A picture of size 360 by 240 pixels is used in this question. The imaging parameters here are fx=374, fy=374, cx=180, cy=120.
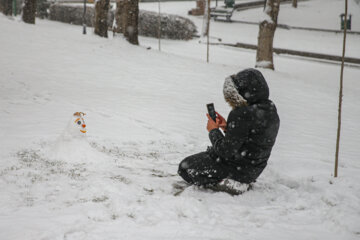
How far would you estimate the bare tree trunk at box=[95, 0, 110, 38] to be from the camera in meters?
13.3

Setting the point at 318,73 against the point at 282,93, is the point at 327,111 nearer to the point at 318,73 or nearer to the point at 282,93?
the point at 282,93

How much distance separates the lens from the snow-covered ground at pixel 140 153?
3455 mm

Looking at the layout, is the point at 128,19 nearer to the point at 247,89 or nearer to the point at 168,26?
the point at 168,26

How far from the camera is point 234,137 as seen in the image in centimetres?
381

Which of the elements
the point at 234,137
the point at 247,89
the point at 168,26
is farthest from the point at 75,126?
the point at 168,26

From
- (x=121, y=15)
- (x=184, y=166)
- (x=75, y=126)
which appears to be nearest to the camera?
(x=184, y=166)

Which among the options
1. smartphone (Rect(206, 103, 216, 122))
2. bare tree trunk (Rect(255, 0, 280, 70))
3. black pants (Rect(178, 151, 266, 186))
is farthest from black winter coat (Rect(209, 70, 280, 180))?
bare tree trunk (Rect(255, 0, 280, 70))

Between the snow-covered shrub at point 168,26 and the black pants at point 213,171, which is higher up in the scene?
the snow-covered shrub at point 168,26

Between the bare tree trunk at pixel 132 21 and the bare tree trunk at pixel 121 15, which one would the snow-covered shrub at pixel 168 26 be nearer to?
the bare tree trunk at pixel 121 15

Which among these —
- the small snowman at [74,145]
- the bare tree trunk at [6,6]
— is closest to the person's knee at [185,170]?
the small snowman at [74,145]

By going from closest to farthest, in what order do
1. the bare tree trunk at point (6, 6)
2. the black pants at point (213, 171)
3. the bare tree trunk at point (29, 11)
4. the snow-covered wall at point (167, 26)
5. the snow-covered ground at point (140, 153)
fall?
the snow-covered ground at point (140, 153) < the black pants at point (213, 171) < the bare tree trunk at point (29, 11) < the bare tree trunk at point (6, 6) < the snow-covered wall at point (167, 26)

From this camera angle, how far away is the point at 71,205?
3.63 m

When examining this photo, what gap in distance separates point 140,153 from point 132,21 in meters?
8.46

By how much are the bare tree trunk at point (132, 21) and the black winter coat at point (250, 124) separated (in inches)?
384
